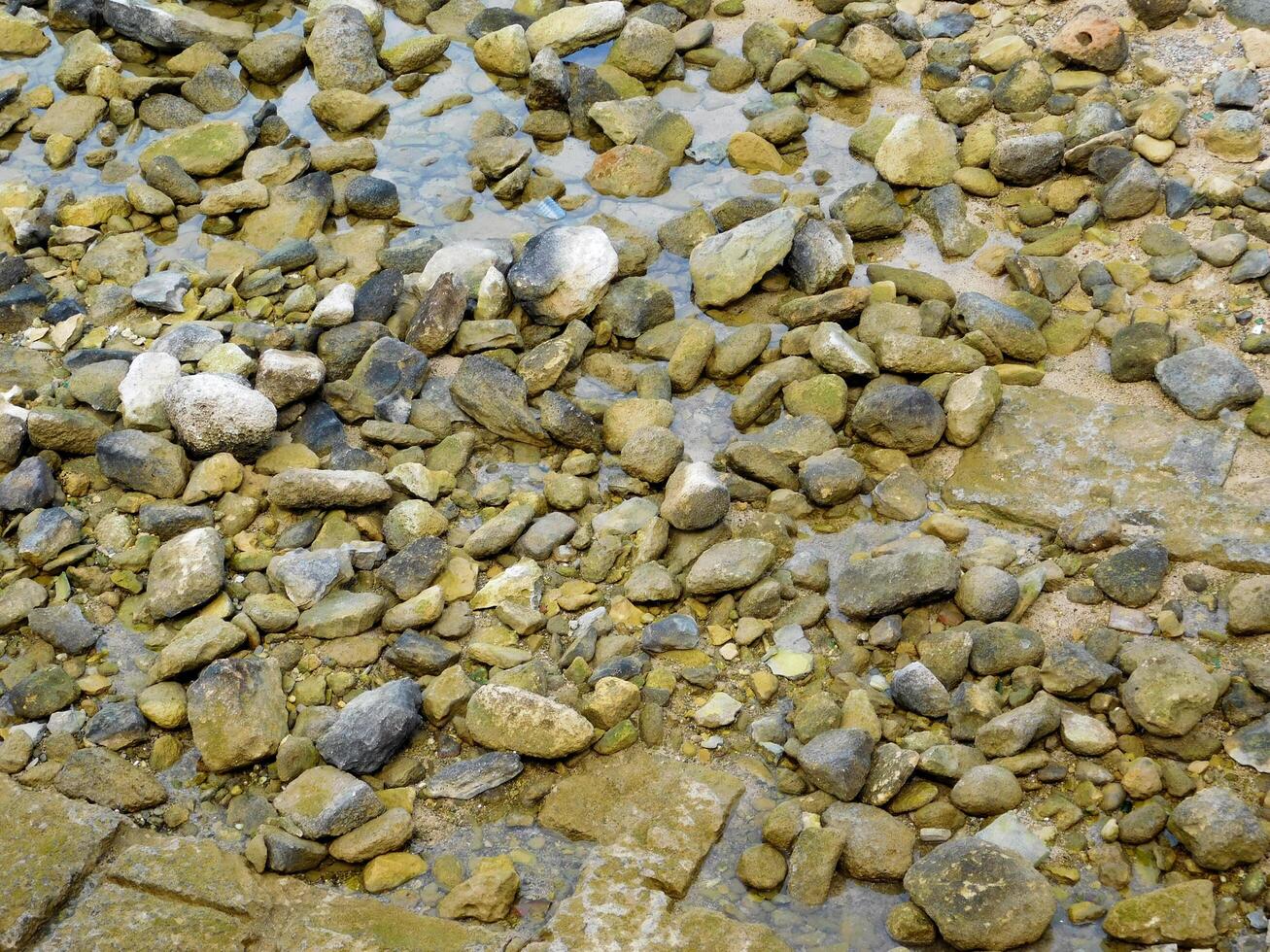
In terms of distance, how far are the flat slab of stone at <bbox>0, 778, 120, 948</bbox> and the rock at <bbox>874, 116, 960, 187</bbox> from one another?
371 cm

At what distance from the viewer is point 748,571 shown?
3326mm

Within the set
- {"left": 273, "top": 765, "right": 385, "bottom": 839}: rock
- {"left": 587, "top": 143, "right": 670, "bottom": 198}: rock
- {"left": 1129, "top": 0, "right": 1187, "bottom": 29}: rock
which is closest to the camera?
{"left": 273, "top": 765, "right": 385, "bottom": 839}: rock

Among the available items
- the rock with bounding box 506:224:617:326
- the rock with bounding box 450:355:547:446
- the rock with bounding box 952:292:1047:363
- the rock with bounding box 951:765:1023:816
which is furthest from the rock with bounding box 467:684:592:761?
the rock with bounding box 952:292:1047:363

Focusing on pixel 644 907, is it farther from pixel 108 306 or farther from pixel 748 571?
pixel 108 306

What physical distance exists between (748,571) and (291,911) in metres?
1.51

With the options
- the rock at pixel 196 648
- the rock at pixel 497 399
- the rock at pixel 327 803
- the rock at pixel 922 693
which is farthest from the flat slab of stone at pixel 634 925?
the rock at pixel 497 399

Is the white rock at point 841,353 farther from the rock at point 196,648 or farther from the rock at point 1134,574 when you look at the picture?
the rock at point 196,648

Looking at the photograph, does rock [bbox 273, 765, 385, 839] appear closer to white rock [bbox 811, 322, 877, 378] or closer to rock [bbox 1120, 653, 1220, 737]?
rock [bbox 1120, 653, 1220, 737]

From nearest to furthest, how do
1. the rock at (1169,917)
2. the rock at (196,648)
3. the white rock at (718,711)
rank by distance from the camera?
the rock at (1169,917) → the white rock at (718,711) → the rock at (196,648)

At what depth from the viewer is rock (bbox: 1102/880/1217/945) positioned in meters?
2.46

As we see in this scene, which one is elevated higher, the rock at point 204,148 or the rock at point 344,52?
the rock at point 344,52

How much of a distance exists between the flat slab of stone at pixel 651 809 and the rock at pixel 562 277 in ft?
6.06

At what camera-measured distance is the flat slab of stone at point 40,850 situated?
266cm

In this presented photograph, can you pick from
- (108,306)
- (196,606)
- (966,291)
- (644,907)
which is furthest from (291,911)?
(966,291)
